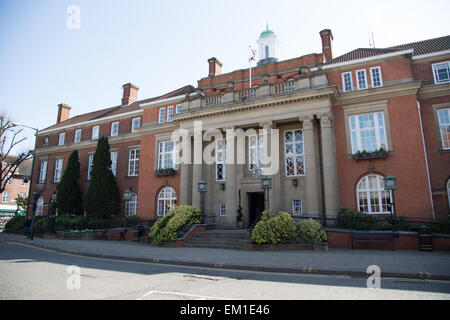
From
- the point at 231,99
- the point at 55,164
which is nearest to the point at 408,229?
the point at 231,99

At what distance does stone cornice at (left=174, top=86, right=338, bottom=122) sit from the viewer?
1873 centimetres

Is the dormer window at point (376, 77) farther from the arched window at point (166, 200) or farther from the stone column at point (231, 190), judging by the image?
the arched window at point (166, 200)

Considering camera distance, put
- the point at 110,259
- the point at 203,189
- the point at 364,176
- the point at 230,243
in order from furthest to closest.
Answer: the point at 203,189 < the point at 364,176 < the point at 230,243 < the point at 110,259

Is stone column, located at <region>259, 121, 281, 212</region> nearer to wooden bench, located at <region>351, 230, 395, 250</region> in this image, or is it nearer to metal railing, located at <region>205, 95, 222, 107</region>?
metal railing, located at <region>205, 95, 222, 107</region>

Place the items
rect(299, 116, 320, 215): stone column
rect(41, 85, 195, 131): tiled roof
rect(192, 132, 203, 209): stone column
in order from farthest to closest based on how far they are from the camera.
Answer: rect(41, 85, 195, 131): tiled roof < rect(192, 132, 203, 209): stone column < rect(299, 116, 320, 215): stone column

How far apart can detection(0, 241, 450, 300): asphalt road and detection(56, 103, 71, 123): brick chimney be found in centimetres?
3869

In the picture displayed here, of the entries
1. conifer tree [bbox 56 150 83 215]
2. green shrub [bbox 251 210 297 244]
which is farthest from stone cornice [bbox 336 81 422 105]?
conifer tree [bbox 56 150 83 215]

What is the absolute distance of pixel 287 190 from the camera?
20312mm

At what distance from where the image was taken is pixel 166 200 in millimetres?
25766

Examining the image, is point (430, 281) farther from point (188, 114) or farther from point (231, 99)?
point (188, 114)

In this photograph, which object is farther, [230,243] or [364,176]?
[364,176]

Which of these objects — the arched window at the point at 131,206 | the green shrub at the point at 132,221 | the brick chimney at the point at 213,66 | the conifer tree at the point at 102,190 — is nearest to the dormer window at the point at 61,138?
the conifer tree at the point at 102,190
